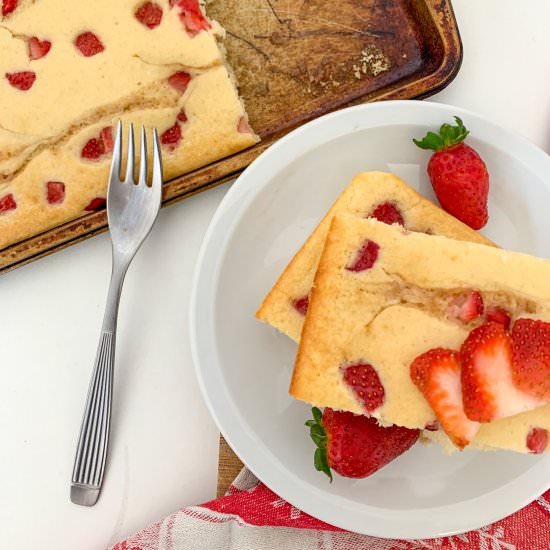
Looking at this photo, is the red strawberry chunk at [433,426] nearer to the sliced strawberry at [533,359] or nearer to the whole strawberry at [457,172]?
the sliced strawberry at [533,359]

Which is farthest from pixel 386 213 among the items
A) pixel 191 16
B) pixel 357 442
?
pixel 191 16

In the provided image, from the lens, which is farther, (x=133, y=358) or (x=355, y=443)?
(x=133, y=358)

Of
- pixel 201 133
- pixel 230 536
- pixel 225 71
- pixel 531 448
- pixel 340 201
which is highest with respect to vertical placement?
pixel 225 71

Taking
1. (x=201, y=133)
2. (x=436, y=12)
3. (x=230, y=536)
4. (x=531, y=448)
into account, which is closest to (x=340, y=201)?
(x=201, y=133)

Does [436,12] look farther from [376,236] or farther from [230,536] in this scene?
[230,536]

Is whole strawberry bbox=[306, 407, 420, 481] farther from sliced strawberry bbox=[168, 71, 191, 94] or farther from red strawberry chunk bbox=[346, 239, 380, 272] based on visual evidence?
sliced strawberry bbox=[168, 71, 191, 94]

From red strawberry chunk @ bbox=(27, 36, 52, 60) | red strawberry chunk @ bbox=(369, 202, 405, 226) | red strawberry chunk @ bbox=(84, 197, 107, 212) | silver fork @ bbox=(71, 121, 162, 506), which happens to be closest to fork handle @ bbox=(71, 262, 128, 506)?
silver fork @ bbox=(71, 121, 162, 506)

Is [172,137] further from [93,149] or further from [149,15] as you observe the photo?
[149,15]
